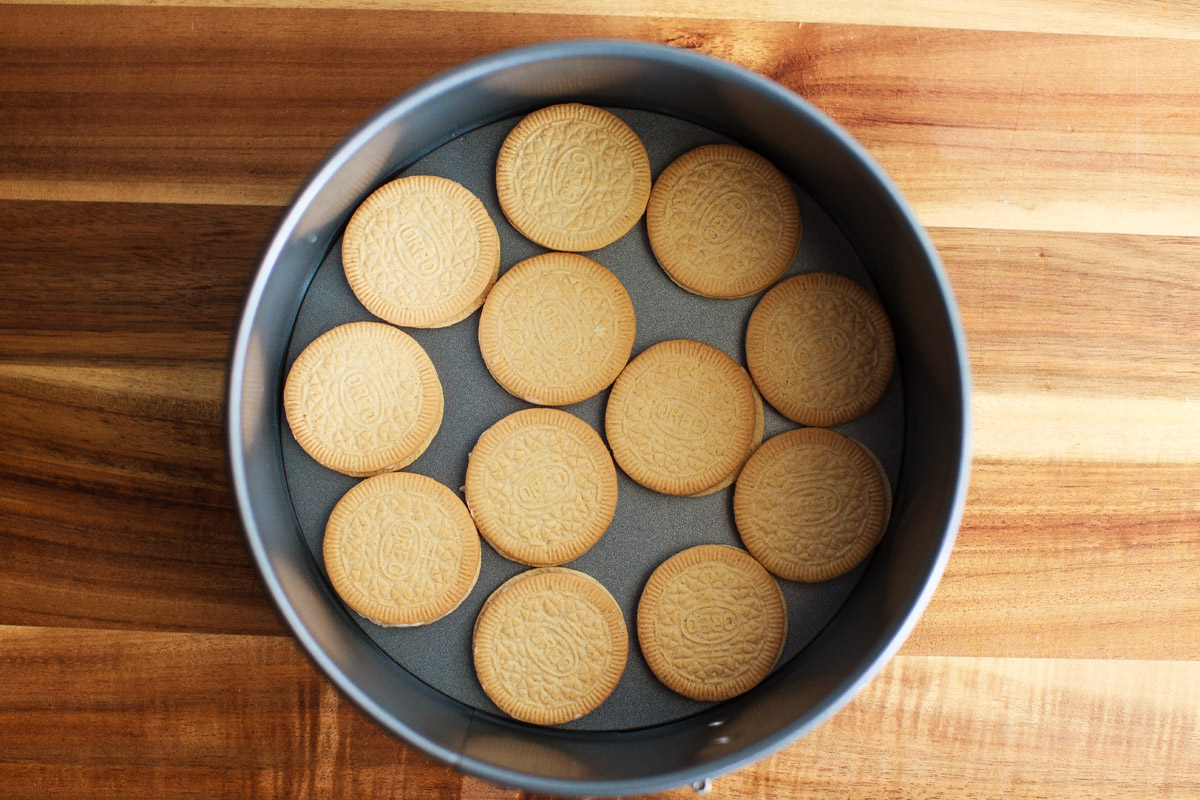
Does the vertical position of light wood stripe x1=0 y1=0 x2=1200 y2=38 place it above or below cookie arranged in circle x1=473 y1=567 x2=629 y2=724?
above

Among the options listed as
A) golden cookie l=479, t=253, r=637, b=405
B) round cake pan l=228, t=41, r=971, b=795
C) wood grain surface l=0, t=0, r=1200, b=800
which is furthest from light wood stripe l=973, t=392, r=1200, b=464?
golden cookie l=479, t=253, r=637, b=405

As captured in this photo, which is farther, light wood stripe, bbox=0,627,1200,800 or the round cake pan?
light wood stripe, bbox=0,627,1200,800

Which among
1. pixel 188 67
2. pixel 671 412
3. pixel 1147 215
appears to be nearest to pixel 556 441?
pixel 671 412

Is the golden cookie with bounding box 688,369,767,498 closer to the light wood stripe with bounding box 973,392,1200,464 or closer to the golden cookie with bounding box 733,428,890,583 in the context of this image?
the golden cookie with bounding box 733,428,890,583

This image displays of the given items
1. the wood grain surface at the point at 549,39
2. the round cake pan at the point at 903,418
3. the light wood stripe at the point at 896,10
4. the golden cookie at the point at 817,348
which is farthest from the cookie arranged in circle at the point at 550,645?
the light wood stripe at the point at 896,10

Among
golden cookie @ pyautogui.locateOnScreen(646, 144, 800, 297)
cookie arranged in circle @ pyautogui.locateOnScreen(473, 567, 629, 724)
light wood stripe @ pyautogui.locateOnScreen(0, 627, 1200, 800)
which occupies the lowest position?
light wood stripe @ pyautogui.locateOnScreen(0, 627, 1200, 800)
